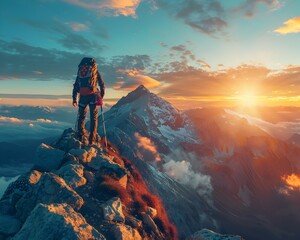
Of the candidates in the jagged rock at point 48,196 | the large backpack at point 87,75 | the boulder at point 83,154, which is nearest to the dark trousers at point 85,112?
the large backpack at point 87,75

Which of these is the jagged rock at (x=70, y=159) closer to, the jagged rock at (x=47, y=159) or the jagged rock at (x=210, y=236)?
the jagged rock at (x=47, y=159)

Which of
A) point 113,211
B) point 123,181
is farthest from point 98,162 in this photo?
point 113,211

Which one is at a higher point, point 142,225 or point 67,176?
point 67,176

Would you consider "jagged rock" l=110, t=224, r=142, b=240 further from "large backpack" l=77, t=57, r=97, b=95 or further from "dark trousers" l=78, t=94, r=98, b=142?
"large backpack" l=77, t=57, r=97, b=95

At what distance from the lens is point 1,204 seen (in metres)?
18.6

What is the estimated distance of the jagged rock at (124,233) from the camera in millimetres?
15445

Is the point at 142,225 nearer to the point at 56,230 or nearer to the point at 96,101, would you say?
the point at 56,230

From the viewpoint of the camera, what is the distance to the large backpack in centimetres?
2658

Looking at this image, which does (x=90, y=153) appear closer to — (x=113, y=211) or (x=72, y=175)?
(x=72, y=175)

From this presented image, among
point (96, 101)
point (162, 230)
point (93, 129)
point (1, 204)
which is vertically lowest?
point (162, 230)

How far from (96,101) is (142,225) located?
44.6 ft

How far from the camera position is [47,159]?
23.9 m

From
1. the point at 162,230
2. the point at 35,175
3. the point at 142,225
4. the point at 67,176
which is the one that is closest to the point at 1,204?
the point at 35,175

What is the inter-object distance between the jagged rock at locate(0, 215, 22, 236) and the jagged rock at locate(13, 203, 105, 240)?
2867 millimetres
